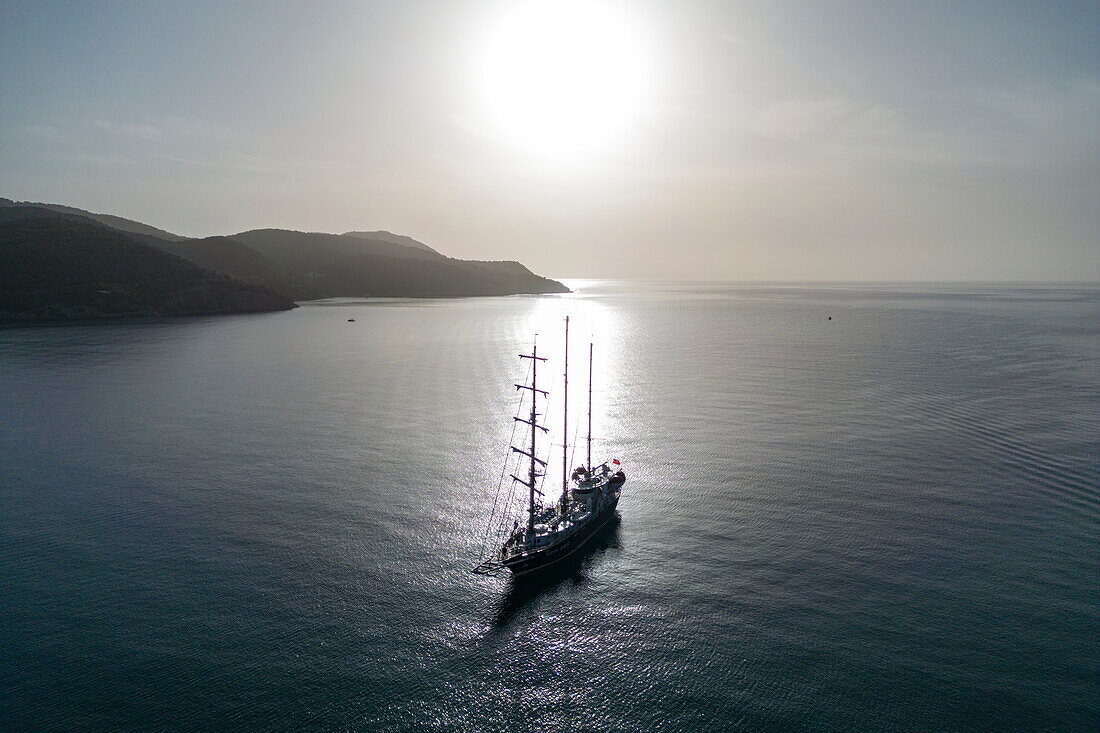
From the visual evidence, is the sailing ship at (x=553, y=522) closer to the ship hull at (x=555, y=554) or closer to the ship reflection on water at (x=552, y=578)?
the ship hull at (x=555, y=554)

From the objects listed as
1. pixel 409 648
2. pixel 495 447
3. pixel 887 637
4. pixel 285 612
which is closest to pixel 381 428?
pixel 495 447

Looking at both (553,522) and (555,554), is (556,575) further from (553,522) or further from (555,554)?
(553,522)

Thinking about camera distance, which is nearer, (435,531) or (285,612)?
(285,612)

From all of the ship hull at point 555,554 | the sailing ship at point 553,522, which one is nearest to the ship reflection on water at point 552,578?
the ship hull at point 555,554

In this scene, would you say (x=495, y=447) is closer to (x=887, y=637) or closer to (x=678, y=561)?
(x=678, y=561)

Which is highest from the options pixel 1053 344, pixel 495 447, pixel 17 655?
pixel 1053 344

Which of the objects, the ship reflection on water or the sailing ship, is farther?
the sailing ship

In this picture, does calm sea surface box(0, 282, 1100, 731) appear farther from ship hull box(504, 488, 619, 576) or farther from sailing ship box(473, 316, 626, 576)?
sailing ship box(473, 316, 626, 576)

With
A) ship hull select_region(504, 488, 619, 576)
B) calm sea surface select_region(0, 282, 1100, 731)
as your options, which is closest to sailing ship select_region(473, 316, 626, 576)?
ship hull select_region(504, 488, 619, 576)
